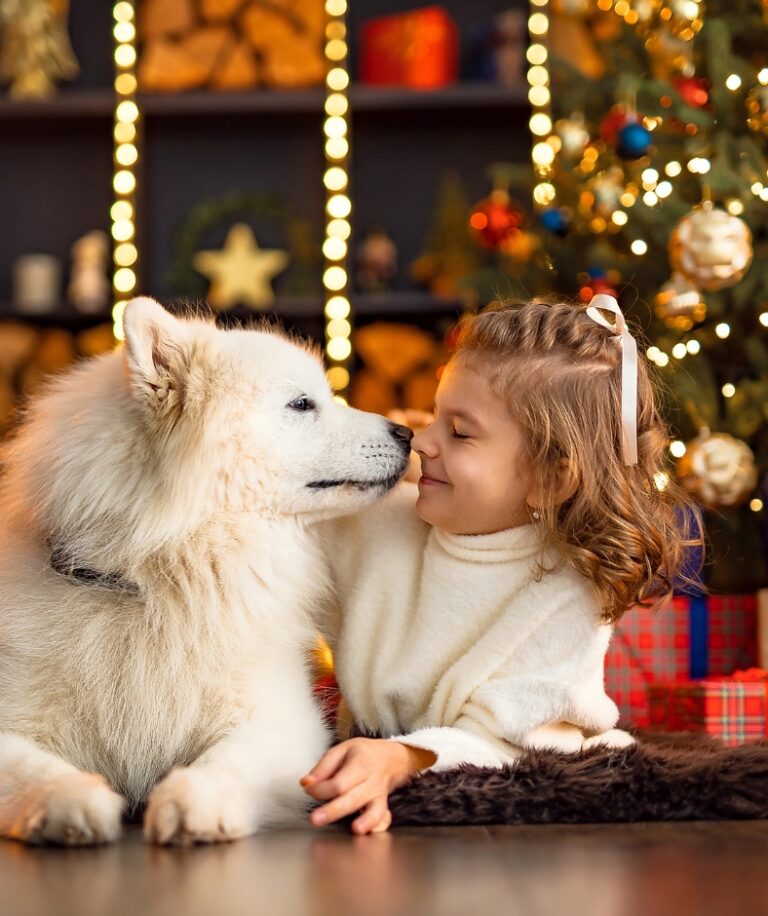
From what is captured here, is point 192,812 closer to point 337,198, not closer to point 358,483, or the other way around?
point 358,483

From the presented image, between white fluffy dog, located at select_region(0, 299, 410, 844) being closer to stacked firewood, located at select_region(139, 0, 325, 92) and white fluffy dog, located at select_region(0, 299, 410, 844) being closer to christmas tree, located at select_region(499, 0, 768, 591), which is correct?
christmas tree, located at select_region(499, 0, 768, 591)

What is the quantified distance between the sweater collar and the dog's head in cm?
15

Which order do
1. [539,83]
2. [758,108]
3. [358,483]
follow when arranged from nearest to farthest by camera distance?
1. [358,483]
2. [758,108]
3. [539,83]

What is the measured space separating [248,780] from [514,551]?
0.57 metres

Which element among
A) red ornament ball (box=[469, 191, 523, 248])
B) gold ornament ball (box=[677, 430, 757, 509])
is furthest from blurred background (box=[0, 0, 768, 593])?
gold ornament ball (box=[677, 430, 757, 509])

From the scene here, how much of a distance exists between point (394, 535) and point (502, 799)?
531 millimetres

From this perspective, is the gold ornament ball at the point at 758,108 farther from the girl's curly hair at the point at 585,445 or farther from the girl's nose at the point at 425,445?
the girl's nose at the point at 425,445

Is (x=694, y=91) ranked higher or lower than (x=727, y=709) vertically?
higher

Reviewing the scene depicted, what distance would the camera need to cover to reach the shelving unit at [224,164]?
4957mm

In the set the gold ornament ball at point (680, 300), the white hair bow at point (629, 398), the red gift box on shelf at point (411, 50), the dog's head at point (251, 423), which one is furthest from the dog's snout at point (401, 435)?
the red gift box on shelf at point (411, 50)

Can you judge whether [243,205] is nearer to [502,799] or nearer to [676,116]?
[676,116]

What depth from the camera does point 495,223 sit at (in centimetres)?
386

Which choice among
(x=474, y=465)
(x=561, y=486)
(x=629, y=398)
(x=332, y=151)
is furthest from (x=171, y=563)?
(x=332, y=151)

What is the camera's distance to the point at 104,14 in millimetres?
4973
